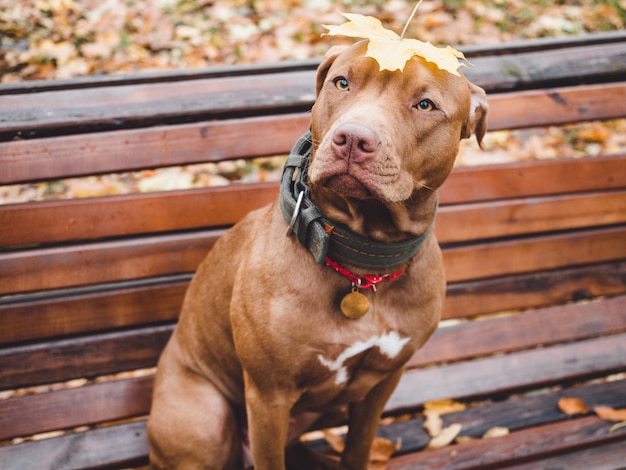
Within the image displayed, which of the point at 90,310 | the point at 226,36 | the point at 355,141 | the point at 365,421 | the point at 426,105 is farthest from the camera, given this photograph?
the point at 226,36

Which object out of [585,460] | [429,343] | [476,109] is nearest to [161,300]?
[429,343]

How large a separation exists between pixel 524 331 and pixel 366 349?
4.32 ft

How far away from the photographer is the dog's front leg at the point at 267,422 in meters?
2.19

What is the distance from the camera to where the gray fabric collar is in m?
1.98

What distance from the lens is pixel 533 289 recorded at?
3.20 metres

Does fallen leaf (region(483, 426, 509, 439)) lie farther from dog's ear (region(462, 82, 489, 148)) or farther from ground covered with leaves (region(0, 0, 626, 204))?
ground covered with leaves (region(0, 0, 626, 204))

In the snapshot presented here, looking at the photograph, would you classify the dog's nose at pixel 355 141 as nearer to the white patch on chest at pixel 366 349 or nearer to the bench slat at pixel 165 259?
the white patch on chest at pixel 366 349

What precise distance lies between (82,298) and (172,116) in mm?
825

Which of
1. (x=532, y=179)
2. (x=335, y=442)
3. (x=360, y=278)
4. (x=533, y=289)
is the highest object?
(x=360, y=278)

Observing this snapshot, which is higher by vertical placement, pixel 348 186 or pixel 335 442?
pixel 348 186

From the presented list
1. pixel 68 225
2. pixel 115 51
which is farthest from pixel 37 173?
pixel 115 51

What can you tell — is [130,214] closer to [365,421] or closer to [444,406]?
[365,421]

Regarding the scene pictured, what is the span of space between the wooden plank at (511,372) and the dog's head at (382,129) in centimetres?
124

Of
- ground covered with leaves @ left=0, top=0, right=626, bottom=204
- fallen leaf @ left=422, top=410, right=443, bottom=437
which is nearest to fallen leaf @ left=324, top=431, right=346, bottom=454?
fallen leaf @ left=422, top=410, right=443, bottom=437
